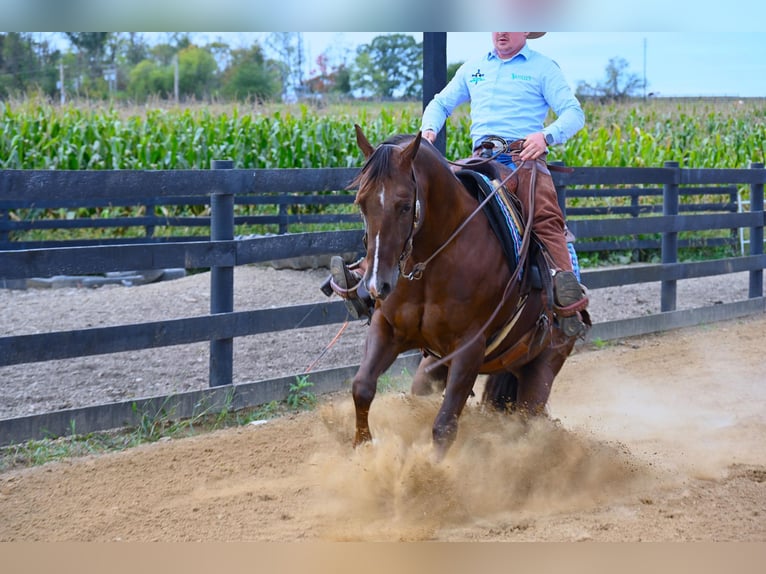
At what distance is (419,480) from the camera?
3.84 m

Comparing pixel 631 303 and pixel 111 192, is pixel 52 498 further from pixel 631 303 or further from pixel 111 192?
pixel 631 303

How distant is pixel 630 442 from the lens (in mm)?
5535

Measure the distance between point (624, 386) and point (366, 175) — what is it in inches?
166

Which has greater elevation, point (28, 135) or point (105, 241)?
point (28, 135)

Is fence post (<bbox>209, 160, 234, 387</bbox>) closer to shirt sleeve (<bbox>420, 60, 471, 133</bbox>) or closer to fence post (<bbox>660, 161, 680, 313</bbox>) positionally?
shirt sleeve (<bbox>420, 60, 471, 133</bbox>)

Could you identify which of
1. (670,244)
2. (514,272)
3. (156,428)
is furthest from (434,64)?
(670,244)

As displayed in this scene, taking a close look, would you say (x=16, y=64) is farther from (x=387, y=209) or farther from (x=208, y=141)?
(x=387, y=209)

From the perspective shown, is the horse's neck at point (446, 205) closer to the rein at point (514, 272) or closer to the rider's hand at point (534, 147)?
the rein at point (514, 272)

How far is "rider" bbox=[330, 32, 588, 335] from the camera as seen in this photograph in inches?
179

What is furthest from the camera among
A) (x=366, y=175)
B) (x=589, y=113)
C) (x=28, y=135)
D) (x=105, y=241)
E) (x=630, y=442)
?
(x=589, y=113)

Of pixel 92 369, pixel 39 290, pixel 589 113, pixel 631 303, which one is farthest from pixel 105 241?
pixel 589 113

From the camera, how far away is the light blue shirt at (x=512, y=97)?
15.6 feet

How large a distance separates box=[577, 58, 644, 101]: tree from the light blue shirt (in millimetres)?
20944

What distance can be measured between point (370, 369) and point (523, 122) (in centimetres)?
176
